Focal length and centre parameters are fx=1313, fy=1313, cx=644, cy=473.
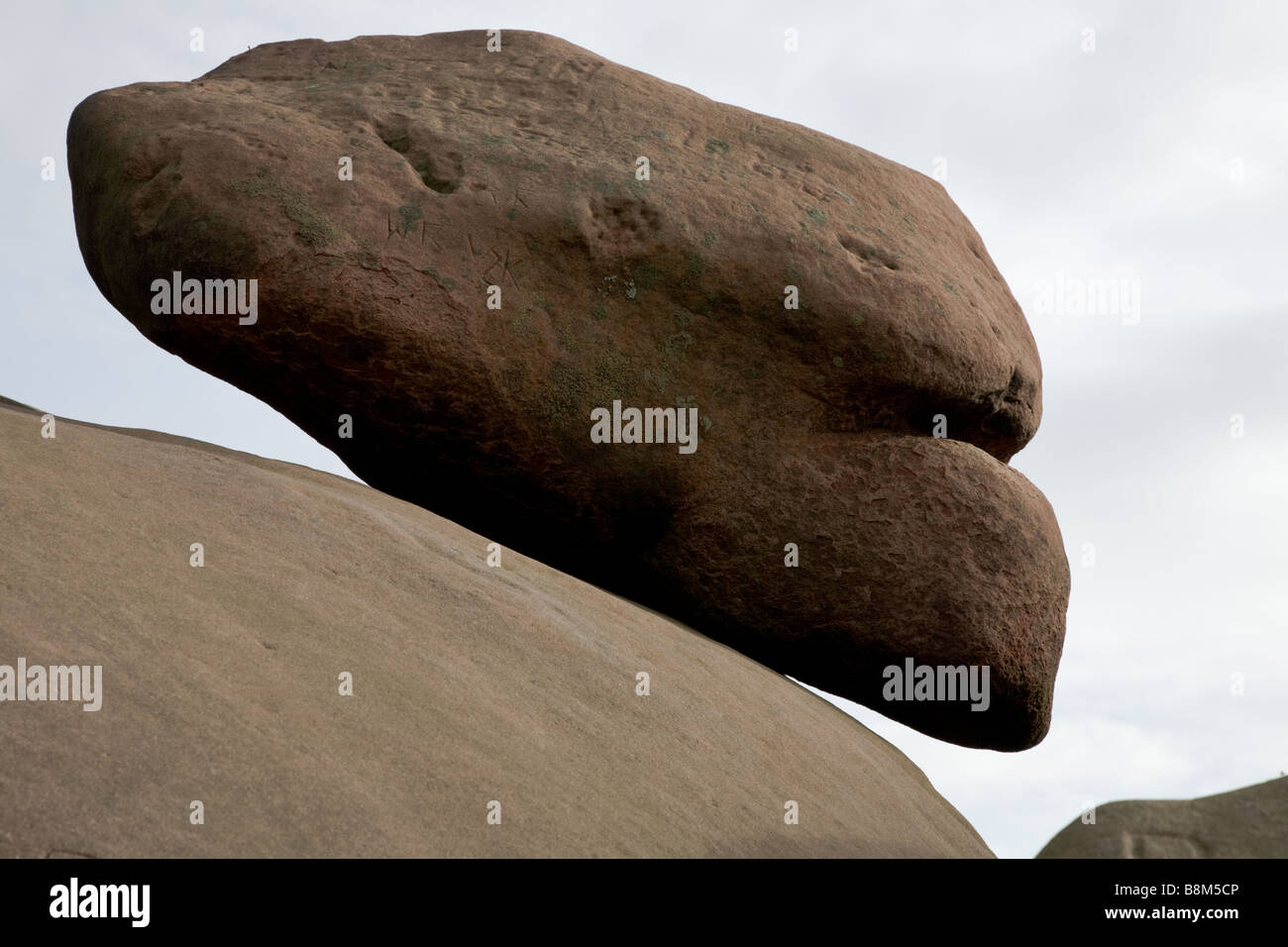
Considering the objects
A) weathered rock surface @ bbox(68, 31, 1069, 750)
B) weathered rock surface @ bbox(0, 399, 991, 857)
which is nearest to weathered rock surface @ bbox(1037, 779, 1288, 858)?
weathered rock surface @ bbox(0, 399, 991, 857)

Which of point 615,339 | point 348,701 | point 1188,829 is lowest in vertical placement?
point 1188,829

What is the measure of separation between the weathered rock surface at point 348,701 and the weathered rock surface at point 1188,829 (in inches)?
23.7

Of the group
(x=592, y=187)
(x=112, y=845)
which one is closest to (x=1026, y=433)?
(x=592, y=187)

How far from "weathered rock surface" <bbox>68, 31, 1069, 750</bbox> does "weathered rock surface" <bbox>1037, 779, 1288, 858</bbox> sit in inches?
76.5

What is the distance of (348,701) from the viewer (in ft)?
12.2

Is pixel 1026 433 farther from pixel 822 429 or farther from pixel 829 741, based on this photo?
pixel 829 741

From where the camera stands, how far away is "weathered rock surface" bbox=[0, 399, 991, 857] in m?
3.07

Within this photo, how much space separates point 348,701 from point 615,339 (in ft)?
9.57

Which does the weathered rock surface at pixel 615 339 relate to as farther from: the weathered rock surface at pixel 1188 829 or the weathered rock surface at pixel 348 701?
the weathered rock surface at pixel 1188 829

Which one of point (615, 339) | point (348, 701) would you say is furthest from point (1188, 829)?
point (615, 339)

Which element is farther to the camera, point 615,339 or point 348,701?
point 615,339

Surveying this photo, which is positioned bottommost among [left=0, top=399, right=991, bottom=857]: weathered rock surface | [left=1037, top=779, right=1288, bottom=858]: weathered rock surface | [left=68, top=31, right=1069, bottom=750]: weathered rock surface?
[left=1037, top=779, right=1288, bottom=858]: weathered rock surface

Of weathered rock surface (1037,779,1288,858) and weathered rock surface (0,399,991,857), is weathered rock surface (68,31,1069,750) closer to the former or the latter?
weathered rock surface (0,399,991,857)

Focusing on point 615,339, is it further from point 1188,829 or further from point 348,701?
point 1188,829
